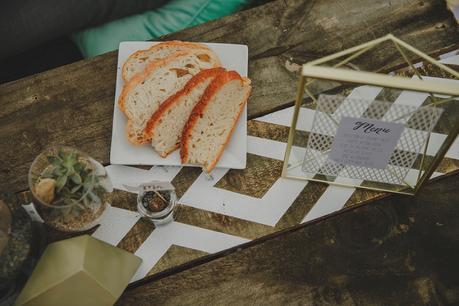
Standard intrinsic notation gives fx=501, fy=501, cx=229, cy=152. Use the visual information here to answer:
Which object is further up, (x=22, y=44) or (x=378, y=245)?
(x=22, y=44)

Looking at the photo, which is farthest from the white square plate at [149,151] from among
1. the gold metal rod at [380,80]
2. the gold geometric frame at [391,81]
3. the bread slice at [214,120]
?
the gold metal rod at [380,80]

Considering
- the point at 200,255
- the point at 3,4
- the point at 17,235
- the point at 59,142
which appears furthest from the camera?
the point at 3,4

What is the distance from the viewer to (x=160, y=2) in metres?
1.68

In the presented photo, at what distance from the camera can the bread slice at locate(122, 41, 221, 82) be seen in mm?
1314

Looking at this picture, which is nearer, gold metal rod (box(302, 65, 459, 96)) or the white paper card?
gold metal rod (box(302, 65, 459, 96))

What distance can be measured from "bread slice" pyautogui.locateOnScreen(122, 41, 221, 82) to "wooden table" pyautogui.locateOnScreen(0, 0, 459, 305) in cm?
7

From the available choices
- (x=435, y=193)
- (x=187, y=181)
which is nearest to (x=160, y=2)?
(x=187, y=181)

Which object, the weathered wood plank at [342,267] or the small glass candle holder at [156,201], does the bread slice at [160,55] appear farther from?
the weathered wood plank at [342,267]

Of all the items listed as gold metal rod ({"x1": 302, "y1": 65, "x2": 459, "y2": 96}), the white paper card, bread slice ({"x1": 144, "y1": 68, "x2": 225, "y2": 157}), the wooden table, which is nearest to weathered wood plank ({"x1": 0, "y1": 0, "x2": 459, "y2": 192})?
the wooden table

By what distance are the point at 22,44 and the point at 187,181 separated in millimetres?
839

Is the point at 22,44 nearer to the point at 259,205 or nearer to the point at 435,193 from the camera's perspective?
the point at 259,205

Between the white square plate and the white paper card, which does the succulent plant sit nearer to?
the white square plate

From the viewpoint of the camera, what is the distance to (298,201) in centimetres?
122

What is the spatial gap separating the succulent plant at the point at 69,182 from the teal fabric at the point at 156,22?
26.1 inches
